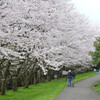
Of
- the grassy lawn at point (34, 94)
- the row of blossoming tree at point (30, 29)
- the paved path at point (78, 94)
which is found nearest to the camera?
the row of blossoming tree at point (30, 29)

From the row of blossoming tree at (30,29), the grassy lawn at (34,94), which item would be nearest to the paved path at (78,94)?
the grassy lawn at (34,94)

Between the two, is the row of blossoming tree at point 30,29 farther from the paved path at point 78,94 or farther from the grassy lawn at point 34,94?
the paved path at point 78,94

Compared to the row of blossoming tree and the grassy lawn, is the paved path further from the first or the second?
the row of blossoming tree

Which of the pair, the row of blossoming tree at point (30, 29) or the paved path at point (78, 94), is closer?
the row of blossoming tree at point (30, 29)

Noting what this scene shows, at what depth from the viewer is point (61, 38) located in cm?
Result: 2008

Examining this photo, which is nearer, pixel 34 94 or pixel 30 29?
pixel 30 29

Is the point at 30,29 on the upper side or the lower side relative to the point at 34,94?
upper

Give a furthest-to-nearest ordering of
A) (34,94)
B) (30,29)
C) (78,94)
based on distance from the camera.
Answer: (34,94)
(30,29)
(78,94)

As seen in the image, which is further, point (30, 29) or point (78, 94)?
point (30, 29)

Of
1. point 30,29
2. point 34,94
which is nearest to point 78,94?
point 34,94

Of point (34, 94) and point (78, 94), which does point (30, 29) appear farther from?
point (34, 94)

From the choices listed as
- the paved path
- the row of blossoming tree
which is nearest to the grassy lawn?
the paved path

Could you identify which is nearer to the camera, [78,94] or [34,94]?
[78,94]

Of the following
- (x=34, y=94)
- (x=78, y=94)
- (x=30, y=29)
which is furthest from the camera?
(x=34, y=94)
